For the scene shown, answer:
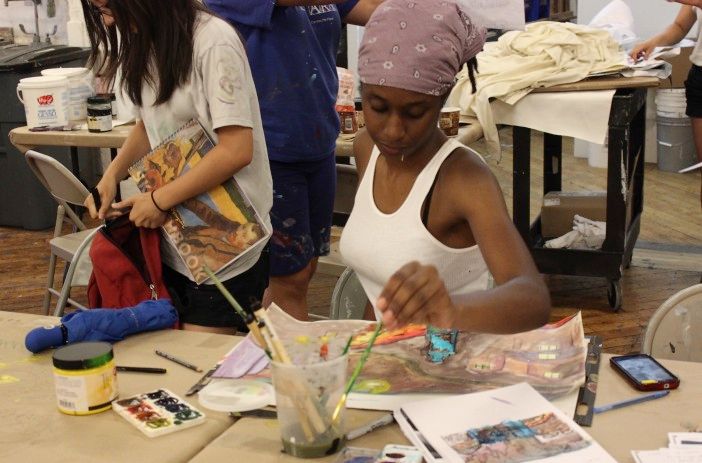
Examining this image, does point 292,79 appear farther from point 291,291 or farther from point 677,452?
point 677,452

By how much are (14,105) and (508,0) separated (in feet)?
10.1

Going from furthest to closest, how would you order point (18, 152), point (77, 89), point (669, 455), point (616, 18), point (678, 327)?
point (616, 18), point (18, 152), point (77, 89), point (678, 327), point (669, 455)

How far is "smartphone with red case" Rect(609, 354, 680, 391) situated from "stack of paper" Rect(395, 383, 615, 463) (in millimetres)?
192

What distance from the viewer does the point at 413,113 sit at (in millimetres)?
1865

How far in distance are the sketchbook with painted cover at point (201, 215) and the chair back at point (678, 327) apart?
0.89 m

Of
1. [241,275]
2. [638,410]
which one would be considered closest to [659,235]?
[241,275]

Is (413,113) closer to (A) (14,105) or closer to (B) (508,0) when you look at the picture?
(B) (508,0)

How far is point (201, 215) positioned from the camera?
2312 mm

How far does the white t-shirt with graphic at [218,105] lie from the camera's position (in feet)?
7.29

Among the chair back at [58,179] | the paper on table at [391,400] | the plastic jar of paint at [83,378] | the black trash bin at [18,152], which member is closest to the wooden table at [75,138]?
the chair back at [58,179]

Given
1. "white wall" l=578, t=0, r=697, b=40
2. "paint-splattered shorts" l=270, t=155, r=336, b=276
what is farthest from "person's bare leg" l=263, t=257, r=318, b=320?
"white wall" l=578, t=0, r=697, b=40

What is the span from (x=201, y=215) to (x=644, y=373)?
110 cm

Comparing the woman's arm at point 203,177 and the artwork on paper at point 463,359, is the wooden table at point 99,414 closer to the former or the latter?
the artwork on paper at point 463,359

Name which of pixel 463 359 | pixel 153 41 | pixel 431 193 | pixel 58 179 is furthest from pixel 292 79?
pixel 463 359
